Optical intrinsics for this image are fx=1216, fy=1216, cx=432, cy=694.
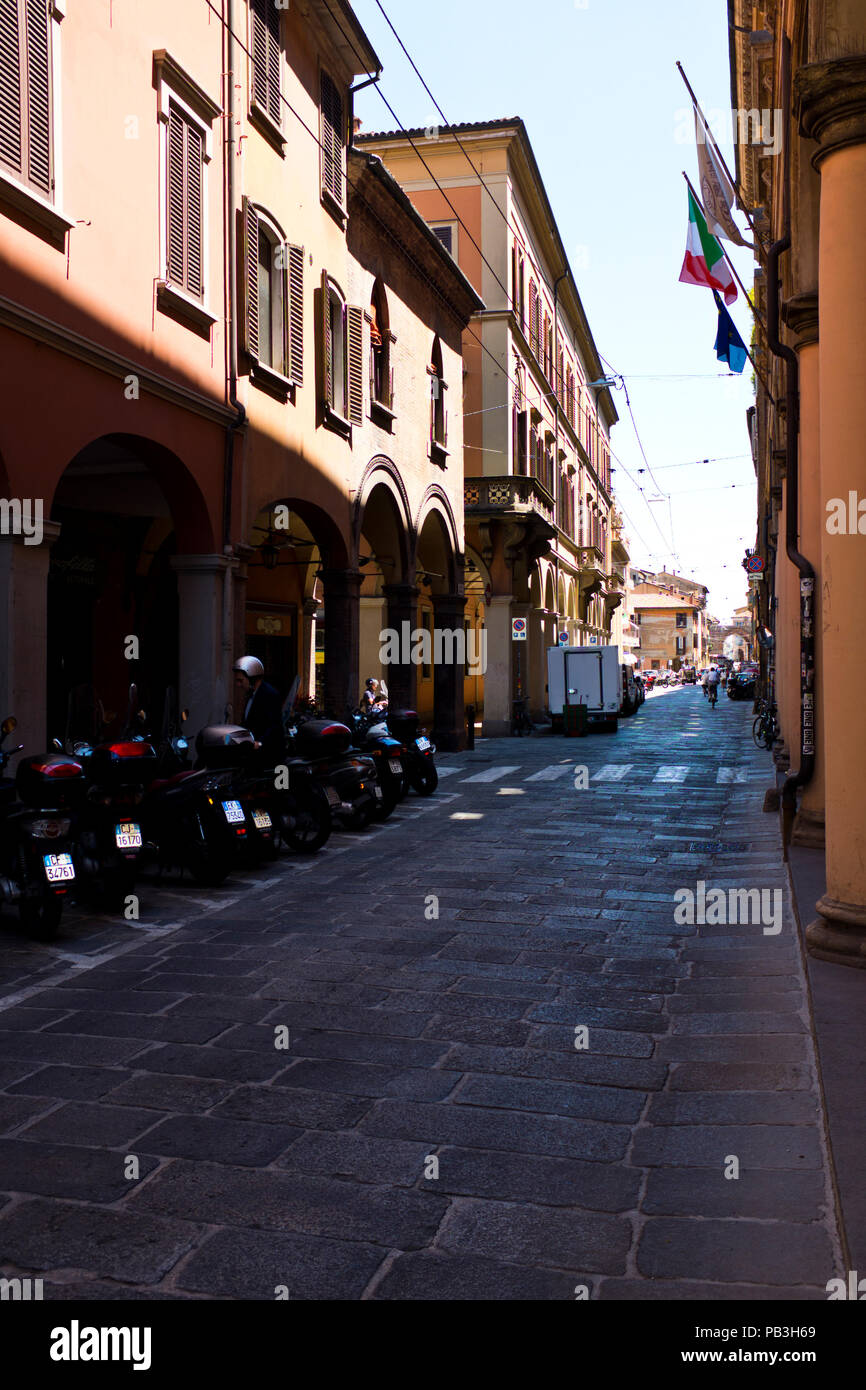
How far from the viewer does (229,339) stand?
13344 millimetres

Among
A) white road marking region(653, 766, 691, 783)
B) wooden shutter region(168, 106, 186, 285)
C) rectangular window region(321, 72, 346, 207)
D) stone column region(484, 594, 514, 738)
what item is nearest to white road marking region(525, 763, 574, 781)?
white road marking region(653, 766, 691, 783)

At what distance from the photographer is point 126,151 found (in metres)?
10.9

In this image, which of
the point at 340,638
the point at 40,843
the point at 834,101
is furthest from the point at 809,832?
the point at 340,638

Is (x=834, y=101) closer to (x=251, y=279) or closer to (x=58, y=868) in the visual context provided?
(x=58, y=868)

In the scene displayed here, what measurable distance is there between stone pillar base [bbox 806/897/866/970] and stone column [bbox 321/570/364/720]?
12.5 m

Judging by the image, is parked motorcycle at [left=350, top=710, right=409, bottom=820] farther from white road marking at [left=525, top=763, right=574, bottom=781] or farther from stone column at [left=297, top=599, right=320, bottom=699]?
stone column at [left=297, top=599, right=320, bottom=699]

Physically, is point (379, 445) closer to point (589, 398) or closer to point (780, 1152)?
point (780, 1152)

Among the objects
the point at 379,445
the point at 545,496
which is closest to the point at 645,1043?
the point at 379,445

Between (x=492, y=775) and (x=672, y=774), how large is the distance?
2.79m

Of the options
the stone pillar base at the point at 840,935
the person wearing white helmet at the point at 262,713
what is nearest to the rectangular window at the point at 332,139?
the person wearing white helmet at the point at 262,713

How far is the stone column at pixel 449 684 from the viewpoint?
24.7 metres

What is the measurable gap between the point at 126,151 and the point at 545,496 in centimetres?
2274

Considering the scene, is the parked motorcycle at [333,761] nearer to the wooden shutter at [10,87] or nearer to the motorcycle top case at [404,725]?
the motorcycle top case at [404,725]

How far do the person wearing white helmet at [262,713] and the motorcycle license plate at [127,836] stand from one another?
7.78 ft
